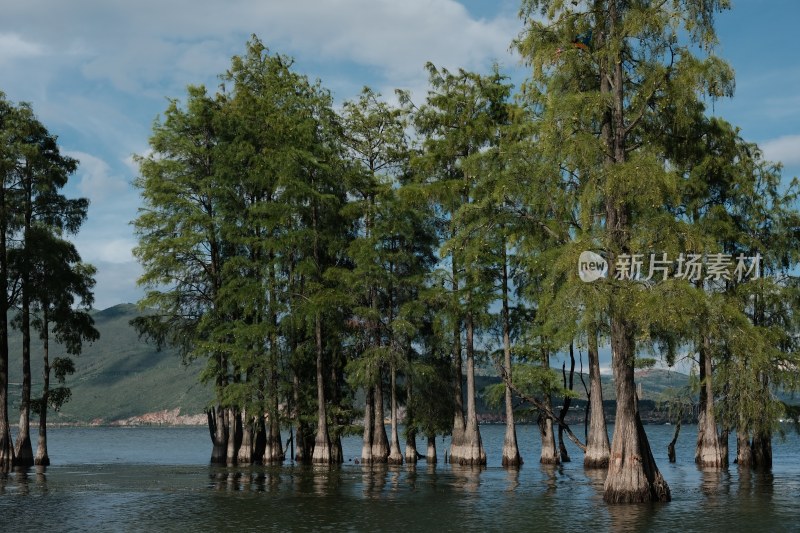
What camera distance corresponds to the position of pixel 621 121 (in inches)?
1227

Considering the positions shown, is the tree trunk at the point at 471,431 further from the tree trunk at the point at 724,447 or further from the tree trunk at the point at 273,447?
the tree trunk at the point at 724,447

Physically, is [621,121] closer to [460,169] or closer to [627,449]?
[627,449]

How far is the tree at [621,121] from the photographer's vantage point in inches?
1134

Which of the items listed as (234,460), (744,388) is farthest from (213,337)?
(744,388)

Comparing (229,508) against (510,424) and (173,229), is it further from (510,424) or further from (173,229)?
(173,229)

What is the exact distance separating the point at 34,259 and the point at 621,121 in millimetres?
34286

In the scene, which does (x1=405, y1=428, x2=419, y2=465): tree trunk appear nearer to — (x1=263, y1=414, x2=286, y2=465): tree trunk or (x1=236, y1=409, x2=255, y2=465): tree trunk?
(x1=263, y1=414, x2=286, y2=465): tree trunk

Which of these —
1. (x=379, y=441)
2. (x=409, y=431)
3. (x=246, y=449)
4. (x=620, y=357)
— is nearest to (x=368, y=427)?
(x=379, y=441)

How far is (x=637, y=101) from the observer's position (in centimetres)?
3152

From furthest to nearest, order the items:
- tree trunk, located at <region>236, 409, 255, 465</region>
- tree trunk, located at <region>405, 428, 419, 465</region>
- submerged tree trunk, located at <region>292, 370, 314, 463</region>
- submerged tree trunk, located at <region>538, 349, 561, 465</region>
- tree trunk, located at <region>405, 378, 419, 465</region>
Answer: tree trunk, located at <region>405, 428, 419, 465</region> → tree trunk, located at <region>236, 409, 255, 465</region> → submerged tree trunk, located at <region>292, 370, 314, 463</region> → tree trunk, located at <region>405, 378, 419, 465</region> → submerged tree trunk, located at <region>538, 349, 561, 465</region>

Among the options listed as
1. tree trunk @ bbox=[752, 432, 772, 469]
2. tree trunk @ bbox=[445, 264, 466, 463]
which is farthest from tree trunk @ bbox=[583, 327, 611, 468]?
tree trunk @ bbox=[752, 432, 772, 469]

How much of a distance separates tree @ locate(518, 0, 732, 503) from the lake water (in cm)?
284

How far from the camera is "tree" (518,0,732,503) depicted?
2882 centimetres

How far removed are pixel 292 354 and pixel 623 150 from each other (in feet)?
94.4
